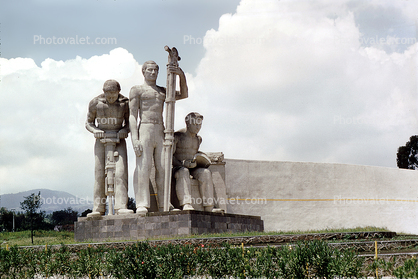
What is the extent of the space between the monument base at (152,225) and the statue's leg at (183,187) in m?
0.86

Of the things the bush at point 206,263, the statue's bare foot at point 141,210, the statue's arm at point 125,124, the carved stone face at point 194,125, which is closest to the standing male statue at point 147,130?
the statue's bare foot at point 141,210

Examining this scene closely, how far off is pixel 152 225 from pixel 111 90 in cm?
353

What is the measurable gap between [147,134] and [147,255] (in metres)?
4.68

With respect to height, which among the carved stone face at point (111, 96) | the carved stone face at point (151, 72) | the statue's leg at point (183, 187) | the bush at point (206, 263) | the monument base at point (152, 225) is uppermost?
the carved stone face at point (151, 72)

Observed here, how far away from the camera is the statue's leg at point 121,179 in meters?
12.0

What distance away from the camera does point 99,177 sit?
40.8 feet

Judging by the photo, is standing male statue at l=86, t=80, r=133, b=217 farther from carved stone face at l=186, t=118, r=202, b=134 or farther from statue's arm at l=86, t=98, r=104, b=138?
carved stone face at l=186, t=118, r=202, b=134

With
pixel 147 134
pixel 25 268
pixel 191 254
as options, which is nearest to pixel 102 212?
pixel 147 134

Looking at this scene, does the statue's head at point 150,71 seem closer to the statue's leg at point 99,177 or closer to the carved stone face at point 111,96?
the carved stone face at point 111,96

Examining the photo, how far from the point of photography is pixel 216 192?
13.4 meters

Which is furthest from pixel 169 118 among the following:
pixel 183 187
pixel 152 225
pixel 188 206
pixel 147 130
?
pixel 152 225

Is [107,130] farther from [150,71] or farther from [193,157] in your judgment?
[193,157]

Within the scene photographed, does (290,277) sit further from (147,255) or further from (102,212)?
(102,212)

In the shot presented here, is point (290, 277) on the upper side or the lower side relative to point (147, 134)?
lower
